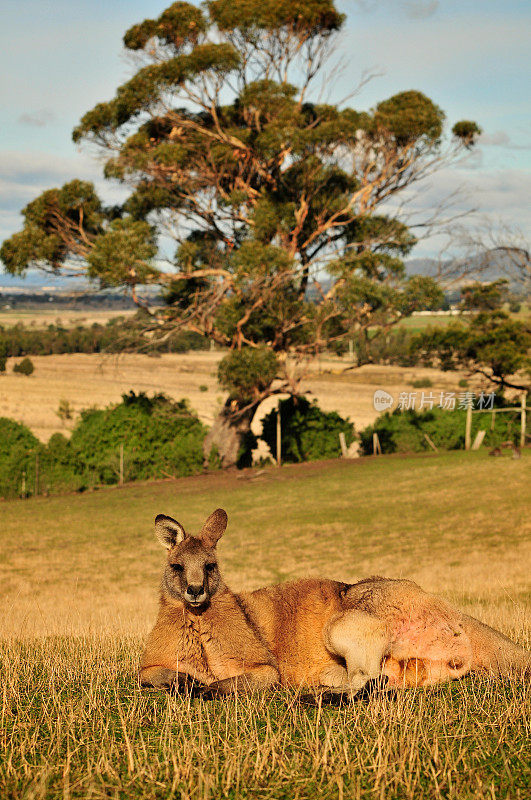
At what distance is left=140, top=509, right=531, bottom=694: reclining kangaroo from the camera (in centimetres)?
504

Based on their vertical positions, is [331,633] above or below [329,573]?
above

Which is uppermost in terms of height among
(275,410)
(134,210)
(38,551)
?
(134,210)

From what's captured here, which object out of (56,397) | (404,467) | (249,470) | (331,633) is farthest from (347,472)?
(56,397)

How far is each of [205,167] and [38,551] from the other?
19.6m

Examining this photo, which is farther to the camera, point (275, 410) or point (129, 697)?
point (275, 410)

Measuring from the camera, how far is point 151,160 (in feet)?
113

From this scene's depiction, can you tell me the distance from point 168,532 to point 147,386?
82.6m

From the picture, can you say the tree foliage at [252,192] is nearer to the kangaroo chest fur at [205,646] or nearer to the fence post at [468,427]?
the fence post at [468,427]

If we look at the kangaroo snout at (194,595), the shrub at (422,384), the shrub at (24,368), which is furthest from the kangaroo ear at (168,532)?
the shrub at (24,368)

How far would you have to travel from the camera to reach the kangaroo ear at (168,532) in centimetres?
513

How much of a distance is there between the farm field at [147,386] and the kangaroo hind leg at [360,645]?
33.0m

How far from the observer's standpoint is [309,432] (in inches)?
1522

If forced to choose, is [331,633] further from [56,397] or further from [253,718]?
[56,397]

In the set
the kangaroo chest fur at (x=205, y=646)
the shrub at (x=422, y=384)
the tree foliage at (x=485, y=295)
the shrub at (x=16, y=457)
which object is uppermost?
the tree foliage at (x=485, y=295)
